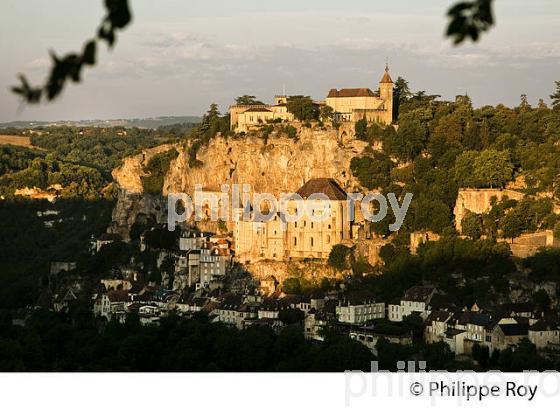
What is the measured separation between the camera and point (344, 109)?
36.2 metres

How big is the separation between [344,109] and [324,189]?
4940 millimetres

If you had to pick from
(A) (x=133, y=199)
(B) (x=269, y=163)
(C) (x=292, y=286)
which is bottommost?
(C) (x=292, y=286)

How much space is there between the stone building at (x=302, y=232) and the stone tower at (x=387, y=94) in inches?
126

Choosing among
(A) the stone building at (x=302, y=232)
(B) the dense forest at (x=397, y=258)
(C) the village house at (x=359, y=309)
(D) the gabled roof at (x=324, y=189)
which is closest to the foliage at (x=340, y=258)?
(B) the dense forest at (x=397, y=258)

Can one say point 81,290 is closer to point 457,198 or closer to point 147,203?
point 147,203

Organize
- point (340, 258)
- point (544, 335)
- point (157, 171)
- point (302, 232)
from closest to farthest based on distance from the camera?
point (544, 335) → point (340, 258) → point (302, 232) → point (157, 171)

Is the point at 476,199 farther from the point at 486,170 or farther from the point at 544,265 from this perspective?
the point at 544,265

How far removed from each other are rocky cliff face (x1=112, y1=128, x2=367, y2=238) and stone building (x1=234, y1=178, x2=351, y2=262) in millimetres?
1171

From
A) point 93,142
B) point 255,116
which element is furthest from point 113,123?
point 255,116

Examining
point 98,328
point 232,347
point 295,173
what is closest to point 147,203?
point 295,173

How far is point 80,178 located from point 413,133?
22.8 meters

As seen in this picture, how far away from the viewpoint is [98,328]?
30.3 metres

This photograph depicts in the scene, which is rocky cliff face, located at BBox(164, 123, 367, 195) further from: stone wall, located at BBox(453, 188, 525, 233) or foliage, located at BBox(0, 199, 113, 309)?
foliage, located at BBox(0, 199, 113, 309)

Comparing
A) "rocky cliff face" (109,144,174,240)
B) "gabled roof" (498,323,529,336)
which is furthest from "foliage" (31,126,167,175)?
"gabled roof" (498,323,529,336)
